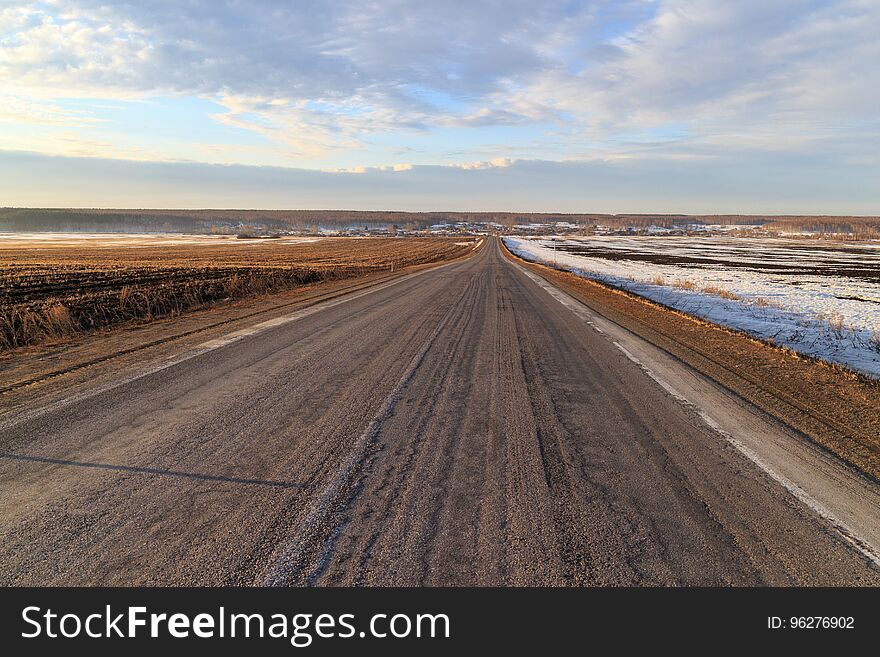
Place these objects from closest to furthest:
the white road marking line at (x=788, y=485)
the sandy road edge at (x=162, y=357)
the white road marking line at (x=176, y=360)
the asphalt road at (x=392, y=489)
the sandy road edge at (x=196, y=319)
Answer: the asphalt road at (x=392, y=489) → the white road marking line at (x=788, y=485) → the white road marking line at (x=176, y=360) → the sandy road edge at (x=162, y=357) → the sandy road edge at (x=196, y=319)

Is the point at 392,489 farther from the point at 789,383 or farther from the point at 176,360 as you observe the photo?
the point at 789,383

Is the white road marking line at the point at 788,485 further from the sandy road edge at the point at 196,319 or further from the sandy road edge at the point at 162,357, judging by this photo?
the sandy road edge at the point at 196,319

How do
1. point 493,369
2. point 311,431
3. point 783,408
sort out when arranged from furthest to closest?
point 493,369, point 783,408, point 311,431

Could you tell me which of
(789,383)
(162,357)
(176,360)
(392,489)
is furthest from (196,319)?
(789,383)

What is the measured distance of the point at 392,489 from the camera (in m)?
3.81

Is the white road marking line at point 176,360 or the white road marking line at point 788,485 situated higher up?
the white road marking line at point 176,360

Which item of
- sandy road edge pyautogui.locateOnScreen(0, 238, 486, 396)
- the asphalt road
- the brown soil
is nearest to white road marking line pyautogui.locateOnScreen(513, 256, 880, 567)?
the asphalt road

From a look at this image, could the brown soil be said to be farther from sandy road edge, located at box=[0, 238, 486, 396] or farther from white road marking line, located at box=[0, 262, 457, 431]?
sandy road edge, located at box=[0, 238, 486, 396]

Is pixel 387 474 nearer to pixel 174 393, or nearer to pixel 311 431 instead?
pixel 311 431

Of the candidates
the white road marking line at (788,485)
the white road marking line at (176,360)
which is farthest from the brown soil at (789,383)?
the white road marking line at (176,360)

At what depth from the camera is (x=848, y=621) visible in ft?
8.62

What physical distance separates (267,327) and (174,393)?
16.9ft

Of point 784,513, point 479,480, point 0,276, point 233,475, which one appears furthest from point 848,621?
point 0,276

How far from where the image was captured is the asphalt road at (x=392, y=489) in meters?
2.90
